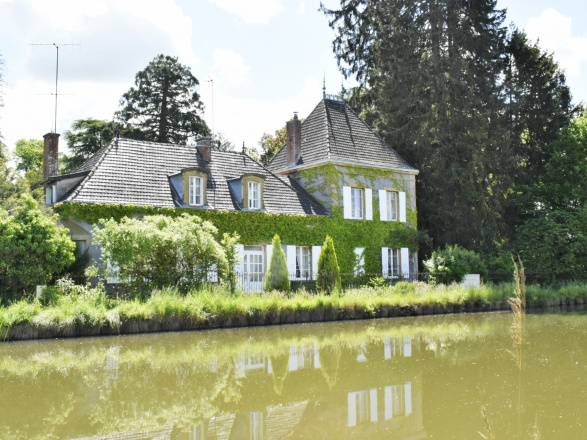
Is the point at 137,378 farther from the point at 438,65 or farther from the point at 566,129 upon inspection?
the point at 566,129

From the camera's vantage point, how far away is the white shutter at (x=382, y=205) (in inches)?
1039

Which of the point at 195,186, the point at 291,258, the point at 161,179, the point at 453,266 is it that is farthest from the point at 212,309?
the point at 453,266

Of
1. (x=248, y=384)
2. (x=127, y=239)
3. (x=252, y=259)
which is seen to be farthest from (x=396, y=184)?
(x=248, y=384)

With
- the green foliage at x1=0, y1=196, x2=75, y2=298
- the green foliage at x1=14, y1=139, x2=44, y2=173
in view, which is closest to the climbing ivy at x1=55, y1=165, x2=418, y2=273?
the green foliage at x1=0, y1=196, x2=75, y2=298

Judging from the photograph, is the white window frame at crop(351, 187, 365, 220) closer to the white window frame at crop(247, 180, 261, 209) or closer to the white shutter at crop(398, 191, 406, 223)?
the white shutter at crop(398, 191, 406, 223)

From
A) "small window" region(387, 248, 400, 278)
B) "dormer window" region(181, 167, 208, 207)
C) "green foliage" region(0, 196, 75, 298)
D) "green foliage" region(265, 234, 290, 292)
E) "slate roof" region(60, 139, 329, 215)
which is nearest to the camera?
"green foliage" region(0, 196, 75, 298)

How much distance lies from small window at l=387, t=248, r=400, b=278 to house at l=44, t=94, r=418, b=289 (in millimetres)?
45

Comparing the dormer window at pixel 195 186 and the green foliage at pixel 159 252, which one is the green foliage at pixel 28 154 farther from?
the green foliage at pixel 159 252

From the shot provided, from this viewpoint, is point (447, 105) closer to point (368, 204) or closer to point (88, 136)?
point (368, 204)

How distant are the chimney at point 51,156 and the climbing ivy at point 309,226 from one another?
143 inches

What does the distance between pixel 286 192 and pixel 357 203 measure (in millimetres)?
3438

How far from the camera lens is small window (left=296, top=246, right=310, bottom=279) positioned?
2366cm

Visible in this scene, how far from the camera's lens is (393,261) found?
2652 cm

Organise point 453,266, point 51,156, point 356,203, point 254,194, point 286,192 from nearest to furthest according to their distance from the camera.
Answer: point 51,156, point 254,194, point 453,266, point 286,192, point 356,203
